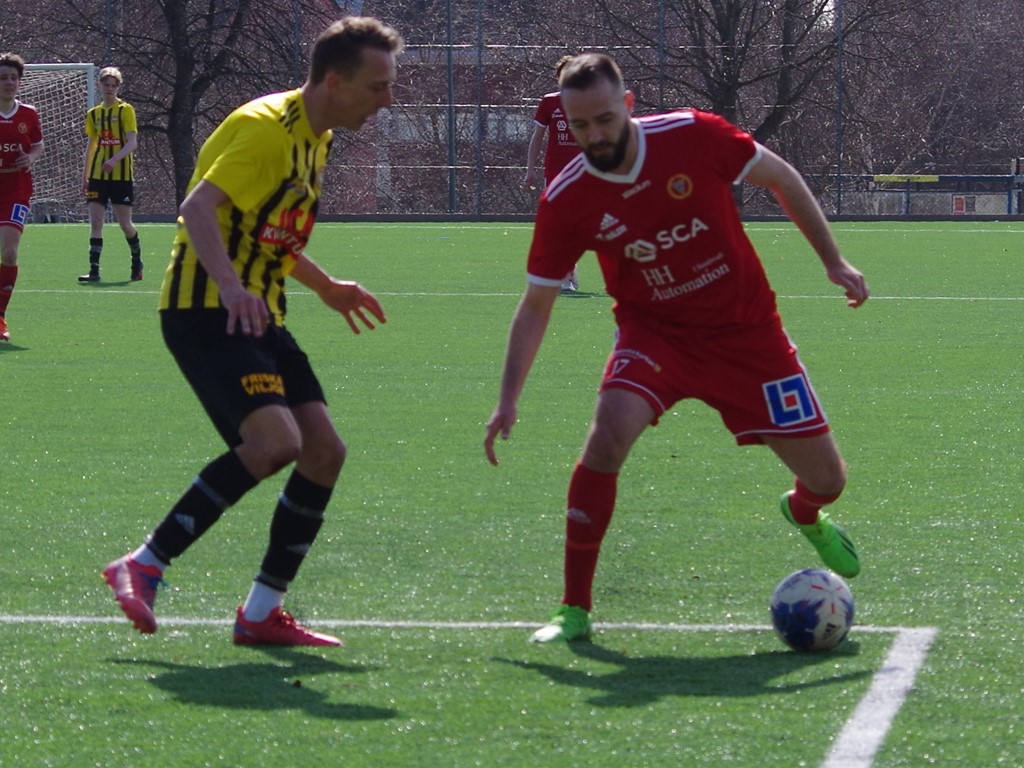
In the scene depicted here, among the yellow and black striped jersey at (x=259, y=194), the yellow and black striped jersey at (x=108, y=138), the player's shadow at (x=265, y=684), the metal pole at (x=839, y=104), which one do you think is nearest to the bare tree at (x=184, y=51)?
the metal pole at (x=839, y=104)

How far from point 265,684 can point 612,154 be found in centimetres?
167

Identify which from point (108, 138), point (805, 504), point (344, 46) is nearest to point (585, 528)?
point (805, 504)

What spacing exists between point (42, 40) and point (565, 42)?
38.0 feet

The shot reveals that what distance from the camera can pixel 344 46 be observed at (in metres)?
4.80

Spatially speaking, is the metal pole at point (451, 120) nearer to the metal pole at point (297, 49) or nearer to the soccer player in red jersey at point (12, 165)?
the metal pole at point (297, 49)

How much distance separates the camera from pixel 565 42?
39.2 meters

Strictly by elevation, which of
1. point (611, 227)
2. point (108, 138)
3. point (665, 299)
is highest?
point (108, 138)

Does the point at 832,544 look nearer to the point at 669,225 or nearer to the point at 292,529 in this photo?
the point at 669,225

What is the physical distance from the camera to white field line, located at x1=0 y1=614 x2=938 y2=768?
12.8ft

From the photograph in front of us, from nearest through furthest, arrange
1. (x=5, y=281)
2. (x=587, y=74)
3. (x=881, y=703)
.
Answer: (x=881, y=703) → (x=587, y=74) → (x=5, y=281)

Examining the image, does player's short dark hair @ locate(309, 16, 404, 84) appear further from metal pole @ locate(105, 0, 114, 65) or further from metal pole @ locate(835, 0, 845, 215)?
metal pole @ locate(105, 0, 114, 65)

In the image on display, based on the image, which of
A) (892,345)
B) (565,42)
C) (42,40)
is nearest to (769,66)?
(565,42)

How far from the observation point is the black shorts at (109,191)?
19094mm

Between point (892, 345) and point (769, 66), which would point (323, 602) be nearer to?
point (892, 345)
